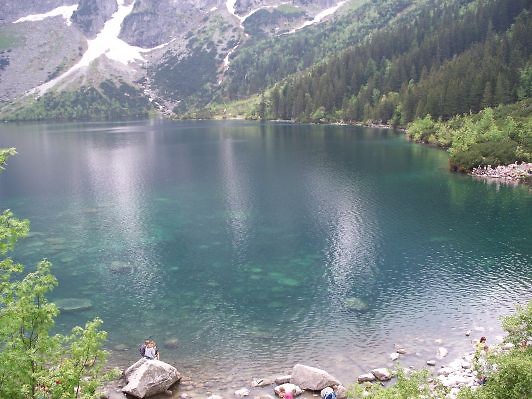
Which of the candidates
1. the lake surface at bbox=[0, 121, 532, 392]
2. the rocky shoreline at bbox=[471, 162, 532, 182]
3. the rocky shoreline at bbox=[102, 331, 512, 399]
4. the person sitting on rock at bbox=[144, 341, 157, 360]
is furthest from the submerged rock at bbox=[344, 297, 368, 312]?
the rocky shoreline at bbox=[471, 162, 532, 182]

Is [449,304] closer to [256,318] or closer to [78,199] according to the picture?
[256,318]

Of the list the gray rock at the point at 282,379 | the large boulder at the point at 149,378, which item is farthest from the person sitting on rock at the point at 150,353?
the gray rock at the point at 282,379

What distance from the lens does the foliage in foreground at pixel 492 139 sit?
96.6m

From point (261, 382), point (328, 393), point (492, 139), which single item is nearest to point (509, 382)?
point (328, 393)

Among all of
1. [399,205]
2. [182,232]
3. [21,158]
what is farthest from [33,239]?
[21,158]

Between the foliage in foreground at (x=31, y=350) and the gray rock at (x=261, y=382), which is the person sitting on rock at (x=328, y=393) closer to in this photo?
the gray rock at (x=261, y=382)

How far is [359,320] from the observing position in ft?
129

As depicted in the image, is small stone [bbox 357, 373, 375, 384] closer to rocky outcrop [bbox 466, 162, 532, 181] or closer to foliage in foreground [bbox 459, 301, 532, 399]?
foliage in foreground [bbox 459, 301, 532, 399]

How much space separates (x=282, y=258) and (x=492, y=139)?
7590 centimetres

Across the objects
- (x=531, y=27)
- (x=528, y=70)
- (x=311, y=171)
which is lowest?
(x=311, y=171)

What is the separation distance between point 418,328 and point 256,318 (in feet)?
45.3

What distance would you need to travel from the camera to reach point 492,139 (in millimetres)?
105750

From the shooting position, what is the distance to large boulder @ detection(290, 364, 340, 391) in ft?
96.2

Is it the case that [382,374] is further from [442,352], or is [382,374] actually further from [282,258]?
[282,258]
